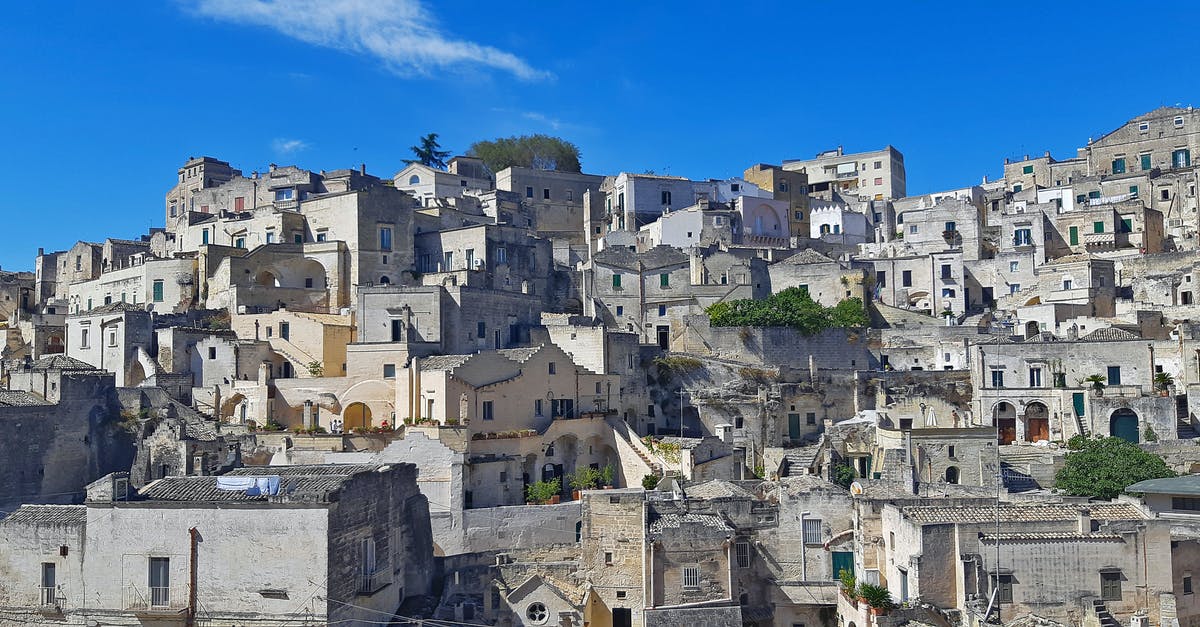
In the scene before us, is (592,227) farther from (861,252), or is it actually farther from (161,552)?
(161,552)

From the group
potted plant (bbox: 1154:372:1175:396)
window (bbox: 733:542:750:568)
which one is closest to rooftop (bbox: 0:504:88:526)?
window (bbox: 733:542:750:568)

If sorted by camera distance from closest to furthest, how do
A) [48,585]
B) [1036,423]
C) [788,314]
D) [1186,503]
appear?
[48,585] < [1186,503] < [1036,423] < [788,314]

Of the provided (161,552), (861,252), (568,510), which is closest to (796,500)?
(568,510)

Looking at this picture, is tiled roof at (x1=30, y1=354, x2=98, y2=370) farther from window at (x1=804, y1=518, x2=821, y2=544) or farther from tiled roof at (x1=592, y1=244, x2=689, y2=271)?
window at (x1=804, y1=518, x2=821, y2=544)

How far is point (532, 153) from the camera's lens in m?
85.0

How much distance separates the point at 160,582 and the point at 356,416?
19693mm

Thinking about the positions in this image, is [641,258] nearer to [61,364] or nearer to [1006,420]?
[1006,420]

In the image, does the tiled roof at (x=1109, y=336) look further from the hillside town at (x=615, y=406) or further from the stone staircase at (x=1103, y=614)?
the stone staircase at (x=1103, y=614)

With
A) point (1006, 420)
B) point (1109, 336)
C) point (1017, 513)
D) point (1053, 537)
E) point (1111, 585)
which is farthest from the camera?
point (1006, 420)

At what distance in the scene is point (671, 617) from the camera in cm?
3341

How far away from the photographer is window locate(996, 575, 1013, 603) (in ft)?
92.8

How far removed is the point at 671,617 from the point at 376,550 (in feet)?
31.9

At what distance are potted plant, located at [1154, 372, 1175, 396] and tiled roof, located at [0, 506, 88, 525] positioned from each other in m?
38.6

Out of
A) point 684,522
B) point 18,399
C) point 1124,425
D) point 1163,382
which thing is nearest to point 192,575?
point 684,522
